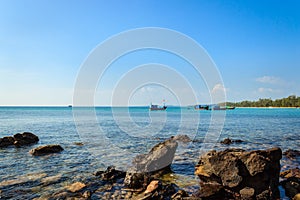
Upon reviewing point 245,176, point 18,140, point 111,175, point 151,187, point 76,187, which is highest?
point 245,176

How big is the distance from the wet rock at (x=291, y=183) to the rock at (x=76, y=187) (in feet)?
34.8

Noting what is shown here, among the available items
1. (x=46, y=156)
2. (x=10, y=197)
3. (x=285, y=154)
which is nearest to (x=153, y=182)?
(x=10, y=197)

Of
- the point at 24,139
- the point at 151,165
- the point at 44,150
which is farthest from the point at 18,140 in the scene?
the point at 151,165

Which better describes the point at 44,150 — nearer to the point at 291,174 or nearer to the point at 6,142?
the point at 6,142

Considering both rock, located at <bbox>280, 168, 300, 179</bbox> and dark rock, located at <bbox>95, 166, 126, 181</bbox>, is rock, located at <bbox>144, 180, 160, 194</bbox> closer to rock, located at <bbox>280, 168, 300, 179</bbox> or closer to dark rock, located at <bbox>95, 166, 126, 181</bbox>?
dark rock, located at <bbox>95, 166, 126, 181</bbox>

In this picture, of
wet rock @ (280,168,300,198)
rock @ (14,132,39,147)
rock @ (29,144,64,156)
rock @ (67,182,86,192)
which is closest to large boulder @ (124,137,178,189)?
rock @ (67,182,86,192)

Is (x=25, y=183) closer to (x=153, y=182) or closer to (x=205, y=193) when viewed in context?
(x=153, y=182)

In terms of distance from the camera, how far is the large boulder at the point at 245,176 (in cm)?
1027

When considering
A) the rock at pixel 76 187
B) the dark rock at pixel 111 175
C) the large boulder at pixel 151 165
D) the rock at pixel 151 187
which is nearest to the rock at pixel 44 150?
the dark rock at pixel 111 175

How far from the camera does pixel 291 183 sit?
37.0ft

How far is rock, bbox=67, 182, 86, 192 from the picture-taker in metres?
11.7

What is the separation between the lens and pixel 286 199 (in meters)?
10.1

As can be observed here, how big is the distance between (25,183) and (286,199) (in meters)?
14.0

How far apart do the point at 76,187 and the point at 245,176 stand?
353 inches
